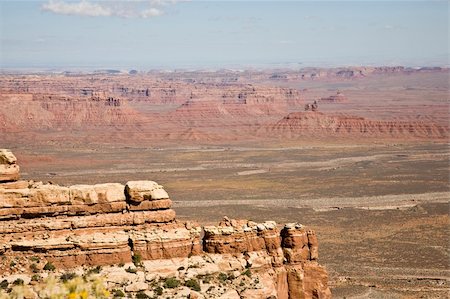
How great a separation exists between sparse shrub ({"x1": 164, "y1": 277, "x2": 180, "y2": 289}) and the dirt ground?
20423 millimetres

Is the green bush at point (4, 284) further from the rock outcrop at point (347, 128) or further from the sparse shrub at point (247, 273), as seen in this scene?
the rock outcrop at point (347, 128)

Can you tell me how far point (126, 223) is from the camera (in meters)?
29.6

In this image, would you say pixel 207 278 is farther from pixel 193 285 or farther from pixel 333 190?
pixel 333 190

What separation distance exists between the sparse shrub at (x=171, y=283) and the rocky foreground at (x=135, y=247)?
5 centimetres

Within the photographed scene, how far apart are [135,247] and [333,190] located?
75.4 metres

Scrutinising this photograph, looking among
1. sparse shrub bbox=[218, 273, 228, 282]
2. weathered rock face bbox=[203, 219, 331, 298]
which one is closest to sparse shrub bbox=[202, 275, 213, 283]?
sparse shrub bbox=[218, 273, 228, 282]

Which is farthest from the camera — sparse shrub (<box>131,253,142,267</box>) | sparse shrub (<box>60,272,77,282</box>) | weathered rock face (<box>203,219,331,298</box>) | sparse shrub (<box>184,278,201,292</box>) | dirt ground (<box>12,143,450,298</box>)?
dirt ground (<box>12,143,450,298</box>)

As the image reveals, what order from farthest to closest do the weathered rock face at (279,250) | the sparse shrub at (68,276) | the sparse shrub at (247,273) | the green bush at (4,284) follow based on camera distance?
the weathered rock face at (279,250) < the sparse shrub at (247,273) < the sparse shrub at (68,276) < the green bush at (4,284)

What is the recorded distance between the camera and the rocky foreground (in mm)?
27547

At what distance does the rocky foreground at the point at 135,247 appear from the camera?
2755 cm

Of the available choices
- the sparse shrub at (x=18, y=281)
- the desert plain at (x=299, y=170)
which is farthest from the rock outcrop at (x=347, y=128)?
the sparse shrub at (x=18, y=281)

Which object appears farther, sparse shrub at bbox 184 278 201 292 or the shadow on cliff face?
the shadow on cliff face

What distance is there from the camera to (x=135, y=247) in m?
28.7

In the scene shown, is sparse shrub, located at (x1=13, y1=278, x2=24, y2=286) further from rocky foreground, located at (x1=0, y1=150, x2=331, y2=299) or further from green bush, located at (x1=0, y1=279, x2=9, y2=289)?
green bush, located at (x1=0, y1=279, x2=9, y2=289)
